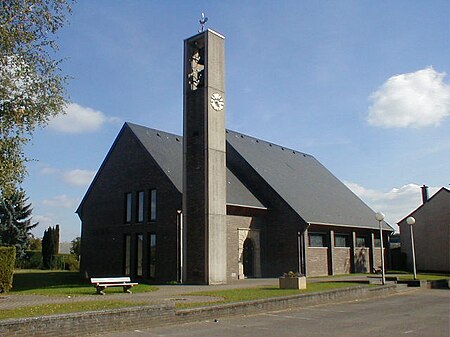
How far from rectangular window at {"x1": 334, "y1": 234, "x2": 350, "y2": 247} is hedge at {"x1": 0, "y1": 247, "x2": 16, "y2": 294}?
21386 millimetres

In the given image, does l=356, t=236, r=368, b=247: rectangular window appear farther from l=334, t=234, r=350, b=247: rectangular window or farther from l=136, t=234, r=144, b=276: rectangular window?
l=136, t=234, r=144, b=276: rectangular window

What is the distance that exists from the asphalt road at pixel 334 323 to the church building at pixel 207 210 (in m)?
8.72

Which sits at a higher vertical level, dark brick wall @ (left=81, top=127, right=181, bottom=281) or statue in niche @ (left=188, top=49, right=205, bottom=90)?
statue in niche @ (left=188, top=49, right=205, bottom=90)

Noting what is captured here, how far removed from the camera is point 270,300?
50.1 feet

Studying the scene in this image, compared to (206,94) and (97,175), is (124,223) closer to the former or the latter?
(97,175)

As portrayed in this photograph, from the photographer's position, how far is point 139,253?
30781 mm

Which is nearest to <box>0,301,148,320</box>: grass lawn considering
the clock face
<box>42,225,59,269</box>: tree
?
the clock face

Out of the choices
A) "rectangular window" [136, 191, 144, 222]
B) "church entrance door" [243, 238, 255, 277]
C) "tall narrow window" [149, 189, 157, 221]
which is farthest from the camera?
"church entrance door" [243, 238, 255, 277]

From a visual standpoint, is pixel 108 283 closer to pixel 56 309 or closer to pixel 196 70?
pixel 56 309

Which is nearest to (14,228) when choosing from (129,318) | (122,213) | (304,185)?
(122,213)

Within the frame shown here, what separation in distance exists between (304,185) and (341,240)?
5072 mm

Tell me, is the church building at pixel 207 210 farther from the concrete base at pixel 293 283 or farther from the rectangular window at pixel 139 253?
the concrete base at pixel 293 283

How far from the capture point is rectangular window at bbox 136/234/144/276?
1200 inches

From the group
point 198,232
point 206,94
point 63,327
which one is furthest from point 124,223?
point 63,327
